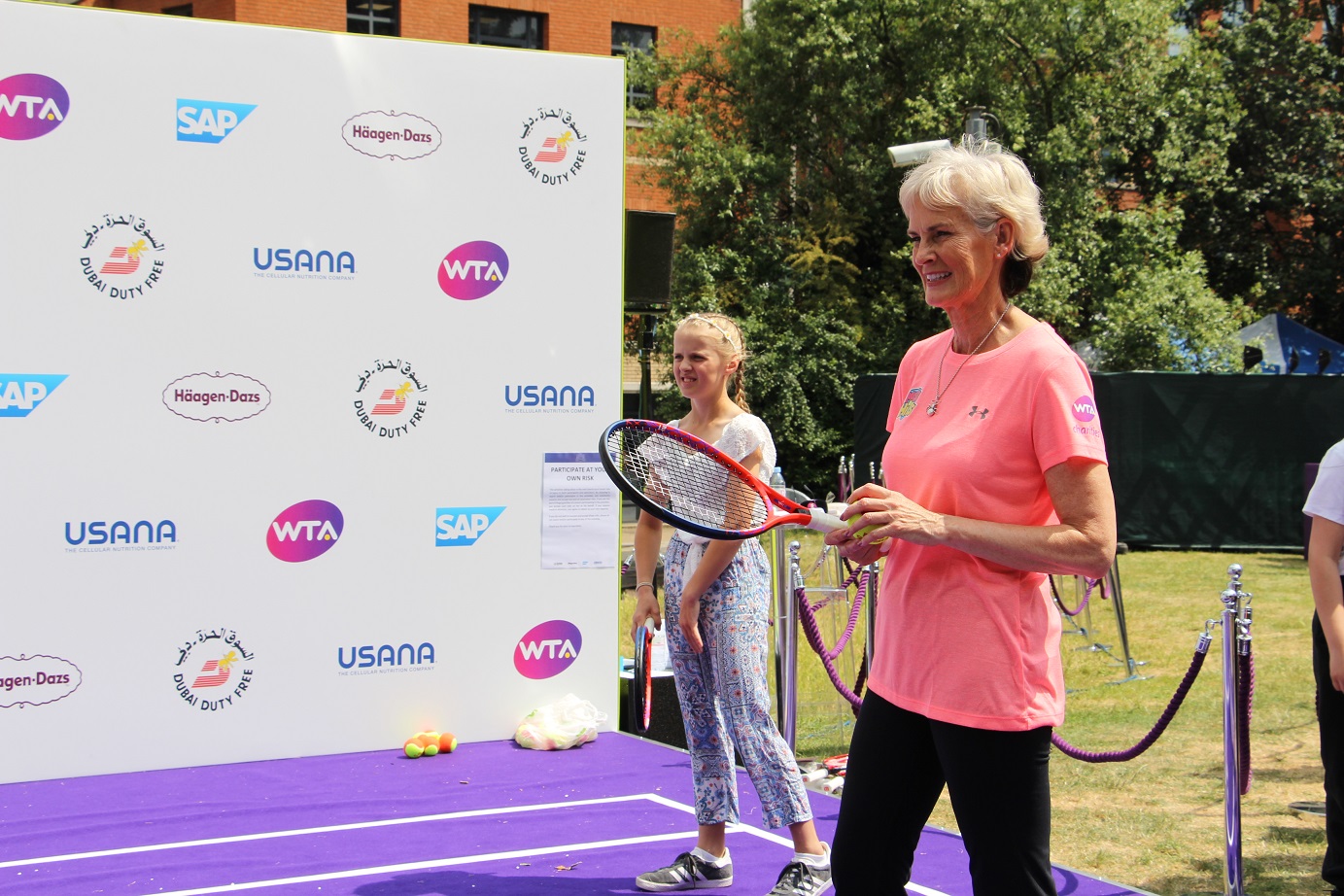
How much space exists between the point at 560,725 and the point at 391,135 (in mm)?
3003

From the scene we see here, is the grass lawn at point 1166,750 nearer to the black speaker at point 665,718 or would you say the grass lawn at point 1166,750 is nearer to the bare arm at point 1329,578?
the black speaker at point 665,718

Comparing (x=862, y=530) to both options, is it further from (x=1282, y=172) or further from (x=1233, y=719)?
(x=1282, y=172)

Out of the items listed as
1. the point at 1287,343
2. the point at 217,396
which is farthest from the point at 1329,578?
the point at 1287,343

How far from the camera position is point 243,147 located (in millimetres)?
5945

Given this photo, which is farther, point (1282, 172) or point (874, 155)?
point (1282, 172)

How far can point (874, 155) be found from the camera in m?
25.1

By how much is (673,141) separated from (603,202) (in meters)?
18.9

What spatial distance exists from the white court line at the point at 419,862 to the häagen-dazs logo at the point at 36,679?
1146mm

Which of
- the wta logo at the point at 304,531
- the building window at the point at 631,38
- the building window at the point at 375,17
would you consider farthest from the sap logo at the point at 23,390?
the building window at the point at 631,38

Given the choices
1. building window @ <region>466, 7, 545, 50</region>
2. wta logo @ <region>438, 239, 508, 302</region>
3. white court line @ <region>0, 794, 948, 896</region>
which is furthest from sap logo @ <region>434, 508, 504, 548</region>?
building window @ <region>466, 7, 545, 50</region>

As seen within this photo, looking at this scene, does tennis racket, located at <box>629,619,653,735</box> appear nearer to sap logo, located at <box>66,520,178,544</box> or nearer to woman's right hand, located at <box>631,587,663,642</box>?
woman's right hand, located at <box>631,587,663,642</box>

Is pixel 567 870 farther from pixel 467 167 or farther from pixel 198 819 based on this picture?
pixel 467 167

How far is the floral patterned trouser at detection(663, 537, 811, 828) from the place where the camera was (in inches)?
171

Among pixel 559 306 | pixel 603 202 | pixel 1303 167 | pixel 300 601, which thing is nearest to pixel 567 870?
pixel 300 601
